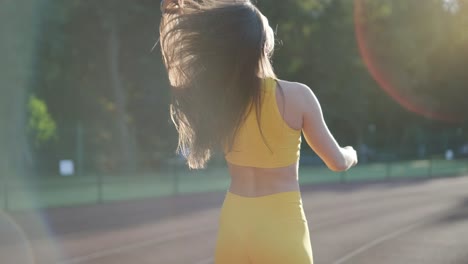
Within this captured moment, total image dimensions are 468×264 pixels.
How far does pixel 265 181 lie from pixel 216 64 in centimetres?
39

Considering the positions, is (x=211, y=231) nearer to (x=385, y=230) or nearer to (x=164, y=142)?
(x=385, y=230)

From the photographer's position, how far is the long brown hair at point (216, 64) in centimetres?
193

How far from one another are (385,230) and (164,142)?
2264 centimetres

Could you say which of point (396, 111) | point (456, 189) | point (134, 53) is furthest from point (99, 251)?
point (396, 111)

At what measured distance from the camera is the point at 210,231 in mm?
10203

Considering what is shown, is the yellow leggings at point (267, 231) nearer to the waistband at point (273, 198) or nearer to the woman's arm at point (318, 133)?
the waistband at point (273, 198)

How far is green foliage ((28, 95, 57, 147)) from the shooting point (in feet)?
80.2

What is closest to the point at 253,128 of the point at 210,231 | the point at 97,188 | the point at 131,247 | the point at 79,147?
the point at 131,247

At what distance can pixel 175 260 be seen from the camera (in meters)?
7.69

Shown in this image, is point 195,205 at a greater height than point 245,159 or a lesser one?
lesser

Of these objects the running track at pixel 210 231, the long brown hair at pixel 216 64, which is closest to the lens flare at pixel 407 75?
the running track at pixel 210 231

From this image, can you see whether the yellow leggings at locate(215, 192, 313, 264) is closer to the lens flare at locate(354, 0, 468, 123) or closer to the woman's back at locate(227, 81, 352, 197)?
the woman's back at locate(227, 81, 352, 197)

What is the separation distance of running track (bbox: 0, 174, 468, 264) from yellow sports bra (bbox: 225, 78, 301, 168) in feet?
19.1

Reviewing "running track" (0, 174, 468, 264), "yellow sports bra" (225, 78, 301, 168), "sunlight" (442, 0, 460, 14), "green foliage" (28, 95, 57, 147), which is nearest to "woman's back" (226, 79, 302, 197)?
"yellow sports bra" (225, 78, 301, 168)
